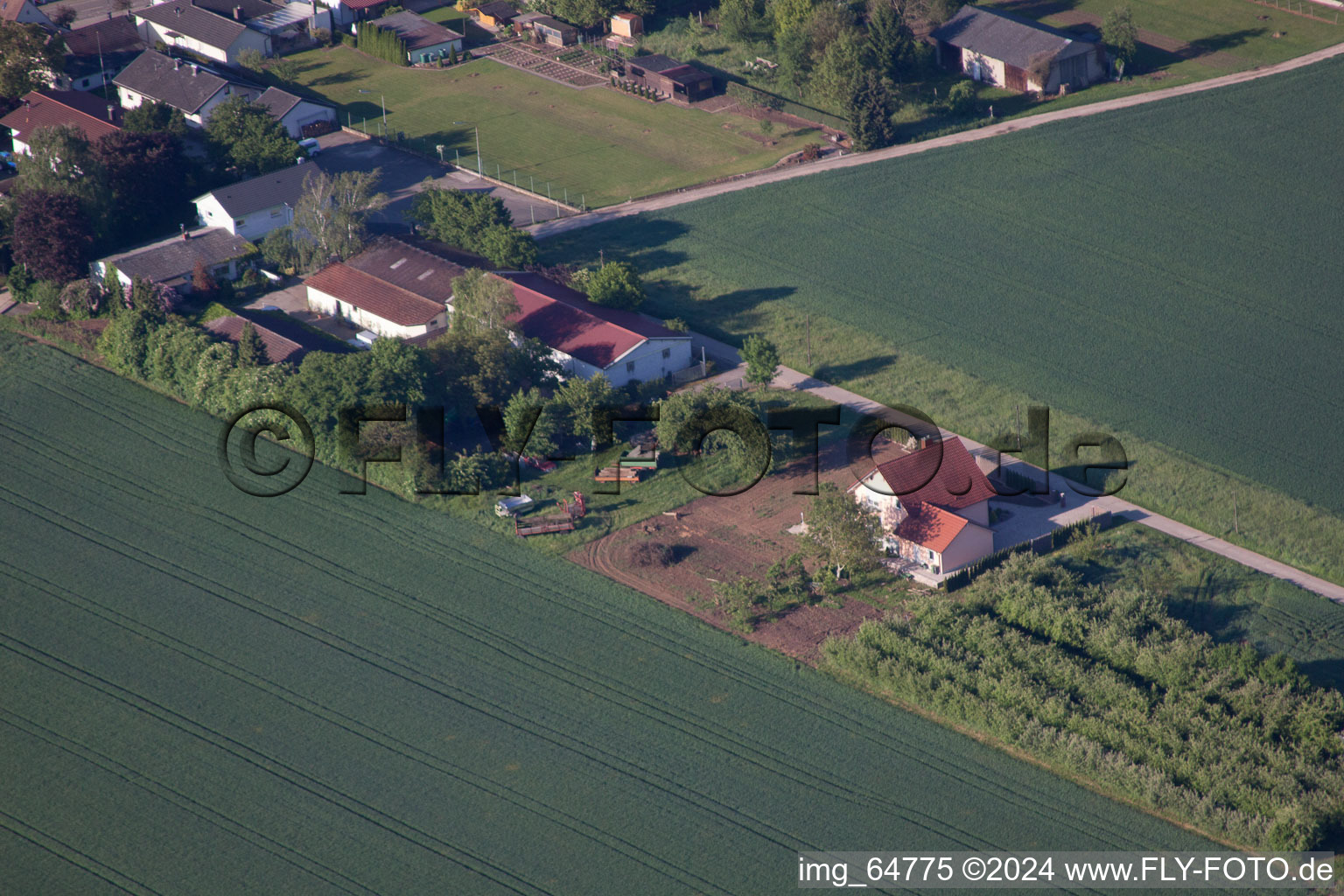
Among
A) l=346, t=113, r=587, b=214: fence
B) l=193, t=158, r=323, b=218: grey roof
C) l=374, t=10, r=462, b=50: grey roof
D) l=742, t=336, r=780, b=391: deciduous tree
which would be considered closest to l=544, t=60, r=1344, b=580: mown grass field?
l=742, t=336, r=780, b=391: deciduous tree

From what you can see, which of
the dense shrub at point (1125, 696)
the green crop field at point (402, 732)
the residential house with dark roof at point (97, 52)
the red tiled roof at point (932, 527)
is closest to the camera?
the green crop field at point (402, 732)

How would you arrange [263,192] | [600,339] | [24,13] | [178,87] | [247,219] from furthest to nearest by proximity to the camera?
[24,13]
[178,87]
[263,192]
[247,219]
[600,339]

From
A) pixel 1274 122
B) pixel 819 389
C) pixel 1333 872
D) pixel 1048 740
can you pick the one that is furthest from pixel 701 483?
pixel 1274 122

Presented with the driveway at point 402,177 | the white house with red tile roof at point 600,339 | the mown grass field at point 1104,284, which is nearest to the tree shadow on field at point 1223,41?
the mown grass field at point 1104,284

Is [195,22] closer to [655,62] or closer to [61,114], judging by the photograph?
[61,114]

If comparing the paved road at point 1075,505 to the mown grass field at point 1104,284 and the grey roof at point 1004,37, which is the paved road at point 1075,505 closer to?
the mown grass field at point 1104,284

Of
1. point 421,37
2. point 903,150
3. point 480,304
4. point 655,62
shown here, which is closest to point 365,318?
point 480,304

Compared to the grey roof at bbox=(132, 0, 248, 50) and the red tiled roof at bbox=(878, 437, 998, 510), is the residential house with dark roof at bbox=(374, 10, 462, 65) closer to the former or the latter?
the grey roof at bbox=(132, 0, 248, 50)
